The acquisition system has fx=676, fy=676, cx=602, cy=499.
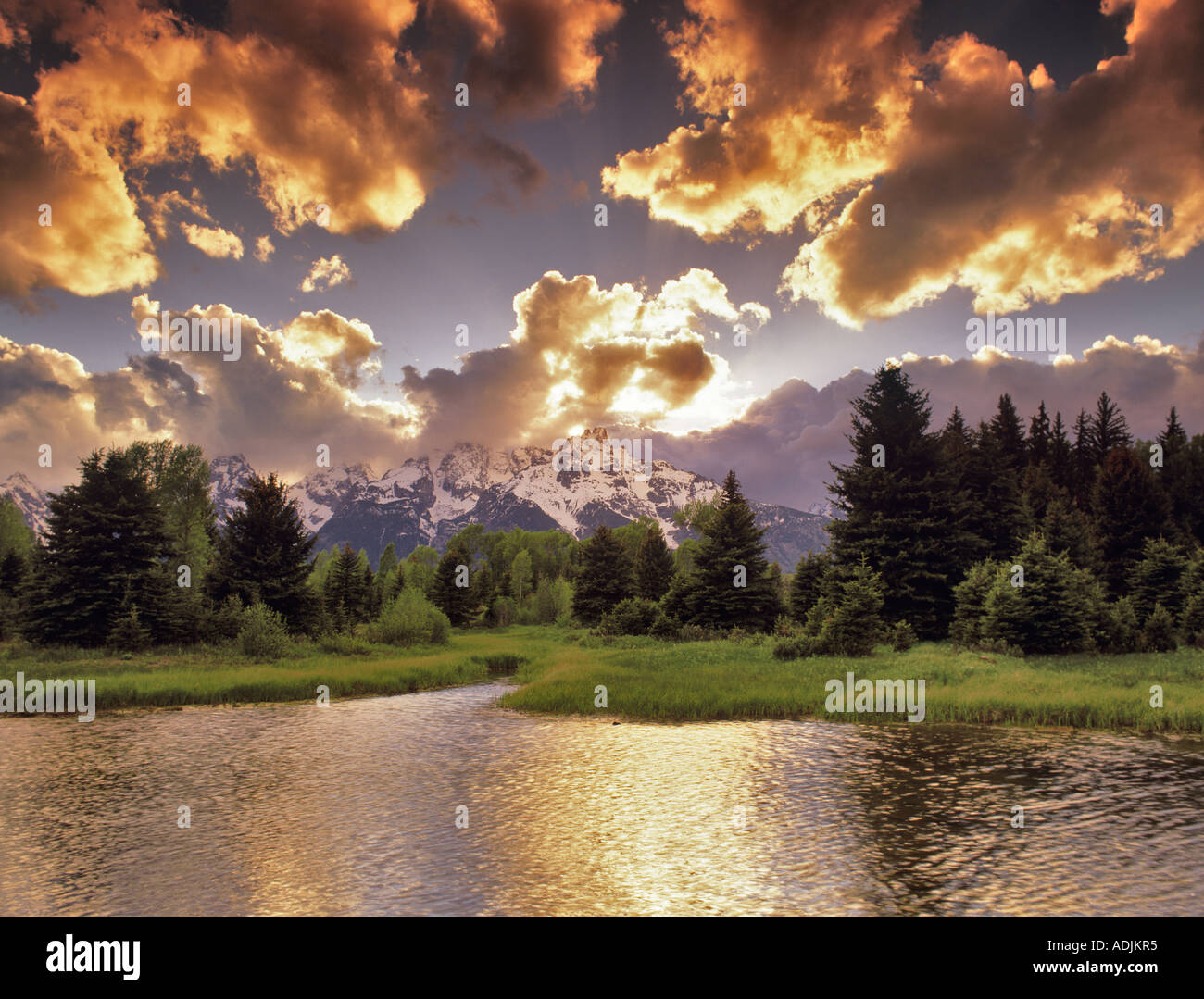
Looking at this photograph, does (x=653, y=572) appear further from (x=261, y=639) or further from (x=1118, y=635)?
(x=1118, y=635)

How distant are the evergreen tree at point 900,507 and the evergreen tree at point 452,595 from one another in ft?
157

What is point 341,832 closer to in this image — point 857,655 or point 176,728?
point 176,728

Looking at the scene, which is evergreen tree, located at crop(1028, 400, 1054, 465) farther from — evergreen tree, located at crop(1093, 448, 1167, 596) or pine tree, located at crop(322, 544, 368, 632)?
pine tree, located at crop(322, 544, 368, 632)

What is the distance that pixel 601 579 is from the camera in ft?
241

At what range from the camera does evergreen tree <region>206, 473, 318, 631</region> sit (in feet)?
160

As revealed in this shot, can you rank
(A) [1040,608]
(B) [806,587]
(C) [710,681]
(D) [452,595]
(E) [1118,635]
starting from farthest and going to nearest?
(D) [452,595] → (B) [806,587] → (E) [1118,635] → (A) [1040,608] → (C) [710,681]

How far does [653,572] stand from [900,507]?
92.6 ft

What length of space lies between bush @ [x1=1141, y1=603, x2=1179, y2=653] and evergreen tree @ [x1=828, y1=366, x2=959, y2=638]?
10.1m

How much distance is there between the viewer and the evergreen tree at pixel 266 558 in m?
48.8

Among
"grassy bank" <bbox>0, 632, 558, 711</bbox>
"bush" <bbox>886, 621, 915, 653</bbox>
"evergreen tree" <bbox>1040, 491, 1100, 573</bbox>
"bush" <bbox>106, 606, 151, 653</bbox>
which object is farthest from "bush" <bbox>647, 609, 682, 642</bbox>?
"bush" <bbox>106, 606, 151, 653</bbox>

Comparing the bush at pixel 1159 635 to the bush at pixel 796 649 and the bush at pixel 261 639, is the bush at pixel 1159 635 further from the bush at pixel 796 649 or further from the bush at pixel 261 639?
the bush at pixel 261 639

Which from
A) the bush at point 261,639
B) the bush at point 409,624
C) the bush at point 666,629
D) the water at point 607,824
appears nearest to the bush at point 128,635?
the bush at point 261,639

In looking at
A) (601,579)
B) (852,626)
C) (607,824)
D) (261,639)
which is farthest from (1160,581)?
(261,639)
